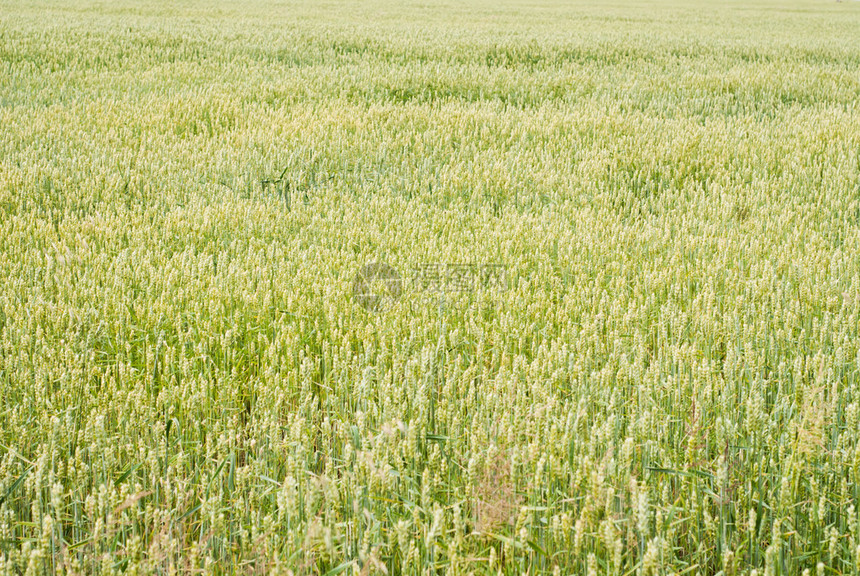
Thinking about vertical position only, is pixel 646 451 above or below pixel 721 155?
below

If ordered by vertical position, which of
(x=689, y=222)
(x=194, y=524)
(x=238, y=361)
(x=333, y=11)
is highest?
(x=333, y=11)

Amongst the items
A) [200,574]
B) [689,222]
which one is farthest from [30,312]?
[689,222]

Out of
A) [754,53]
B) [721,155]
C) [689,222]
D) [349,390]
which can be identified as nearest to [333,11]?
[754,53]

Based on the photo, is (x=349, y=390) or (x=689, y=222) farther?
(x=689, y=222)

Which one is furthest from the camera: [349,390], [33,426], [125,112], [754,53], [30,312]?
[754,53]

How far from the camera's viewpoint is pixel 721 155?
613 centimetres

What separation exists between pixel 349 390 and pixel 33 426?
3.65 feet

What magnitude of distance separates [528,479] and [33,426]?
1.74m

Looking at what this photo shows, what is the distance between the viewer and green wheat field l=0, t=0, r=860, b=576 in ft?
6.20

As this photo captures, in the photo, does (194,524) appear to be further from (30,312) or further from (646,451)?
(30,312)

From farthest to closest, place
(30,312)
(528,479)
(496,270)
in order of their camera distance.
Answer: (496,270) → (30,312) → (528,479)

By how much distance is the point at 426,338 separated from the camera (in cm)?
305

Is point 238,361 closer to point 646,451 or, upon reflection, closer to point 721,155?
point 646,451

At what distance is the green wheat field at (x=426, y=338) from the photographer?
1.89m
